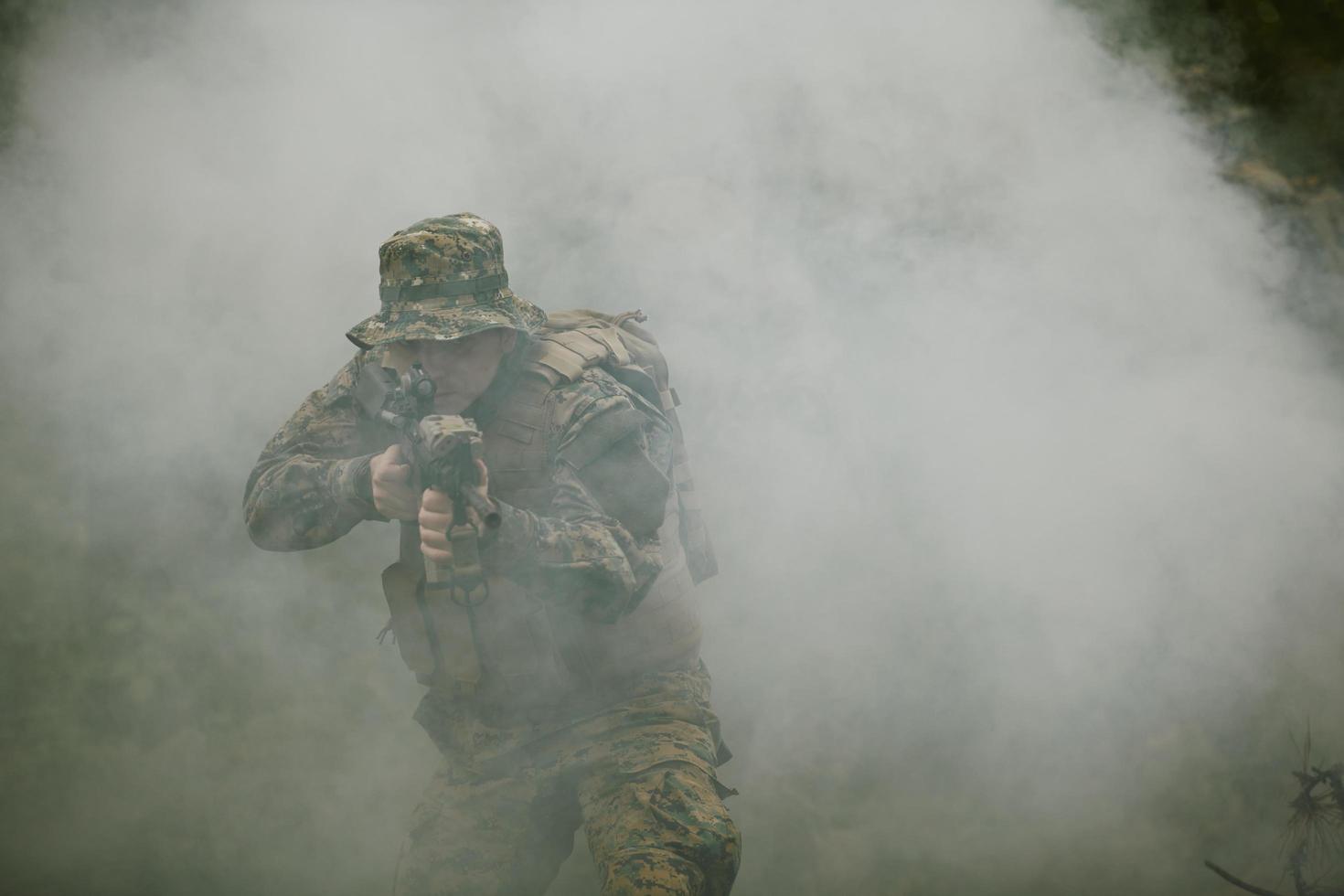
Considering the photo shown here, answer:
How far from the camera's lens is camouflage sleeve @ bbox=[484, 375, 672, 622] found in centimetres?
269

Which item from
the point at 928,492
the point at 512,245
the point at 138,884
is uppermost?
the point at 512,245

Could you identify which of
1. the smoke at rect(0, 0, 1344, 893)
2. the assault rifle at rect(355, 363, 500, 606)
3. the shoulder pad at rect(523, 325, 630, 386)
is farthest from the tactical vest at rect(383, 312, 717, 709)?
the smoke at rect(0, 0, 1344, 893)

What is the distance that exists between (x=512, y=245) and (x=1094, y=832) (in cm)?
327

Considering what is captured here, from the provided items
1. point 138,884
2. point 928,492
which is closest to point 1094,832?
point 928,492

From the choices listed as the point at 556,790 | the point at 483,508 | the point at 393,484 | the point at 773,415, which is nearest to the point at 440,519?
the point at 483,508

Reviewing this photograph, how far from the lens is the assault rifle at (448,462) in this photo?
2480 mm

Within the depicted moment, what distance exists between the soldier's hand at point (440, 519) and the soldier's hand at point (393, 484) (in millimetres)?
152

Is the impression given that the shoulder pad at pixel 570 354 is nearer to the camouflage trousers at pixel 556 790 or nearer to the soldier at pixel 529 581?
the soldier at pixel 529 581

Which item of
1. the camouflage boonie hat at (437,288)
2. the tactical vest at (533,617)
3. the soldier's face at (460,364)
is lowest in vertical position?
the tactical vest at (533,617)

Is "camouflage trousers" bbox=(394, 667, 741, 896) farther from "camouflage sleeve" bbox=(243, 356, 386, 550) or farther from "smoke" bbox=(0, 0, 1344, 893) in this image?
"smoke" bbox=(0, 0, 1344, 893)

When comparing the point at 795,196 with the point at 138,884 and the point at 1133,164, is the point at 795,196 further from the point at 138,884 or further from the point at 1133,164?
the point at 138,884

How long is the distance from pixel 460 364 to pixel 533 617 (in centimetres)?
70

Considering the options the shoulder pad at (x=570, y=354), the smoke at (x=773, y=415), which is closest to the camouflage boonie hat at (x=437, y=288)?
the shoulder pad at (x=570, y=354)

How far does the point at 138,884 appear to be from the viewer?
4438 mm
